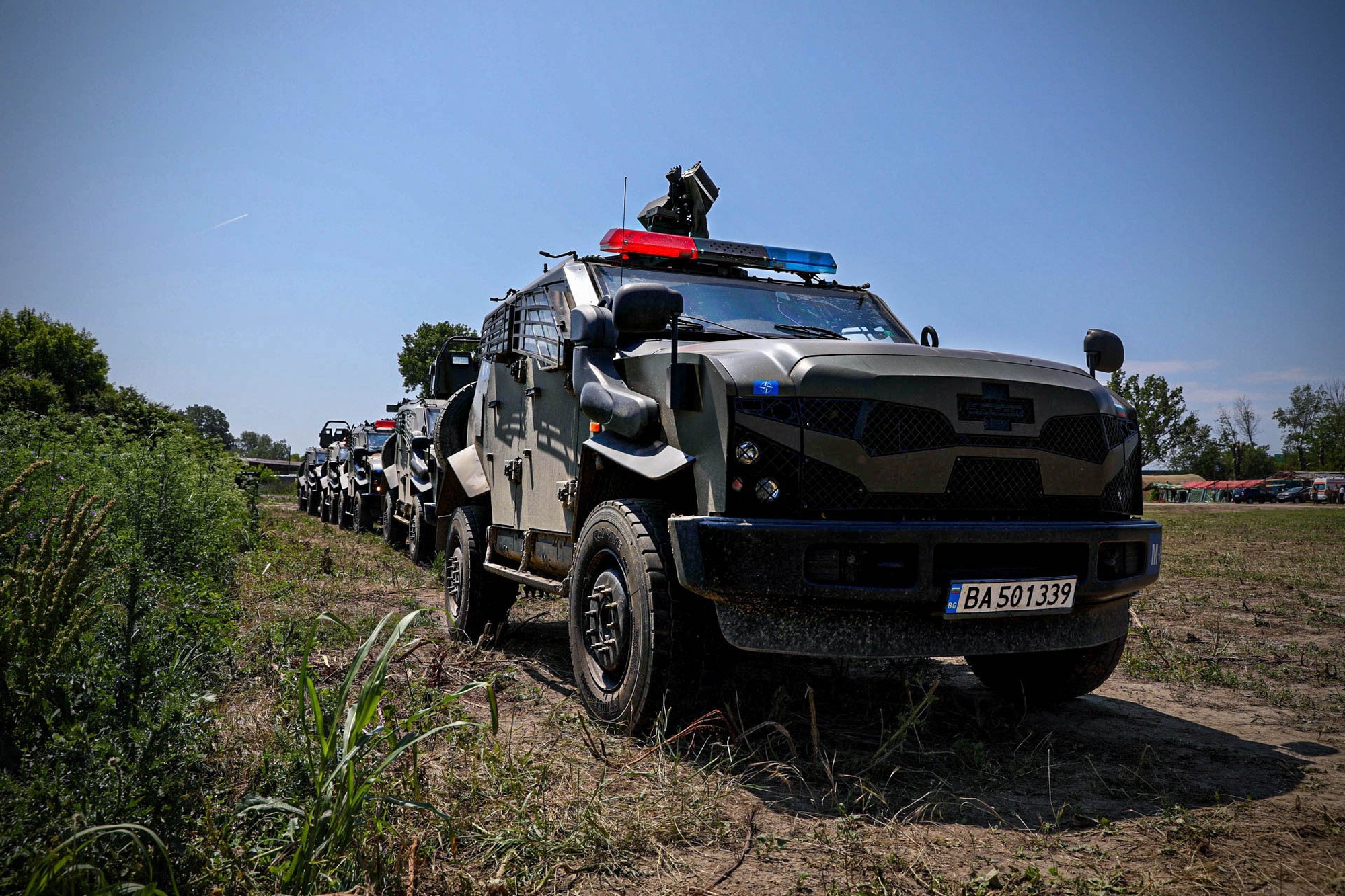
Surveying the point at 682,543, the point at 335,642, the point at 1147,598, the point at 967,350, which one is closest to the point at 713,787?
the point at 682,543

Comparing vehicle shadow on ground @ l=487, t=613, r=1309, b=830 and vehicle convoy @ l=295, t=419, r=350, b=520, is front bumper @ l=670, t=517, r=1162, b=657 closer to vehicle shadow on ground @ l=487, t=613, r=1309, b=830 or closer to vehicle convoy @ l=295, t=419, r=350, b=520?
vehicle shadow on ground @ l=487, t=613, r=1309, b=830

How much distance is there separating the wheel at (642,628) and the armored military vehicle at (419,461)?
144 inches

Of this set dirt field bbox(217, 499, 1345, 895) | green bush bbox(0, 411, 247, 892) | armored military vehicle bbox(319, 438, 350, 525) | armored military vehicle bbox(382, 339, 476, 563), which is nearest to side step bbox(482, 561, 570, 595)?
dirt field bbox(217, 499, 1345, 895)

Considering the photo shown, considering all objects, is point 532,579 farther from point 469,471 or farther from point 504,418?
point 469,471

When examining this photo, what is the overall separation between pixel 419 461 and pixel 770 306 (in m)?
7.90

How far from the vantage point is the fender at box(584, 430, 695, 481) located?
3.42m

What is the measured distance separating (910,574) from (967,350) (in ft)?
3.38

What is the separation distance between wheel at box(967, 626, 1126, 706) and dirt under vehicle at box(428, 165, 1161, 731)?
0.7 inches

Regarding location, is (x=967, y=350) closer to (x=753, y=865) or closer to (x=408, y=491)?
(x=753, y=865)

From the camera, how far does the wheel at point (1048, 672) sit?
13.5 ft

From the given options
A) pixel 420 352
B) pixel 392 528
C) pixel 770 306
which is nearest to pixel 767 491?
pixel 770 306

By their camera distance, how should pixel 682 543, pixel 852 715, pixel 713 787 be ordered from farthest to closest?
pixel 852 715, pixel 682 543, pixel 713 787

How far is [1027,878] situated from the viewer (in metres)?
2.37

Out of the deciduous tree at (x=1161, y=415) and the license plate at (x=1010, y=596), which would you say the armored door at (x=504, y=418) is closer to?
the license plate at (x=1010, y=596)
